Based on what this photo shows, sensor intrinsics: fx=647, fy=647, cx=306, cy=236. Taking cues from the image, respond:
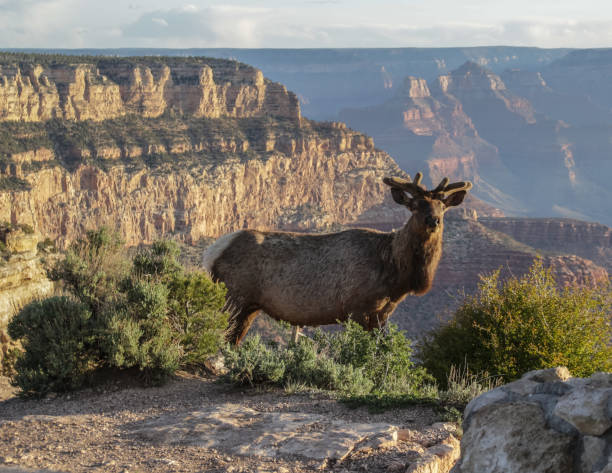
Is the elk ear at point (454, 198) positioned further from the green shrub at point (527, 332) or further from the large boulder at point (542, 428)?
the large boulder at point (542, 428)

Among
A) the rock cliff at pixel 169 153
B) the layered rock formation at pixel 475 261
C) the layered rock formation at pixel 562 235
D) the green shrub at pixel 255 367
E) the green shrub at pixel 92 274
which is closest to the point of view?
the green shrub at pixel 255 367

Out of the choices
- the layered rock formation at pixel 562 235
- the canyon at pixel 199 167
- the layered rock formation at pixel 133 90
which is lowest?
the layered rock formation at pixel 562 235

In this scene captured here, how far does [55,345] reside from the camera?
8.40m

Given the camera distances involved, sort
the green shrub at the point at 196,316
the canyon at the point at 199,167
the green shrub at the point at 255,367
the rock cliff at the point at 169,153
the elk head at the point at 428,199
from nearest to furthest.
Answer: the green shrub at the point at 255,367, the green shrub at the point at 196,316, the elk head at the point at 428,199, the rock cliff at the point at 169,153, the canyon at the point at 199,167

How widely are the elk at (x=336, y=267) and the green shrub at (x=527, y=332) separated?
108cm

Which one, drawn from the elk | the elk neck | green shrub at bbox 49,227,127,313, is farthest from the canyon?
the elk neck

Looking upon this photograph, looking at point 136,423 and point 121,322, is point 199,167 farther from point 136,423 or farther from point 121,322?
point 136,423

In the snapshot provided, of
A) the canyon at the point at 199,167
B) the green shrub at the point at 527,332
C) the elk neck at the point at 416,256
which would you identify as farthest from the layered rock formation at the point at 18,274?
the canyon at the point at 199,167

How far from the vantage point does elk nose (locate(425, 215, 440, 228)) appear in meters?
9.62

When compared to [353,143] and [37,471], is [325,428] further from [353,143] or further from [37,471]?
[353,143]

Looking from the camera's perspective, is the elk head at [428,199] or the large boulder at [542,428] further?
the elk head at [428,199]

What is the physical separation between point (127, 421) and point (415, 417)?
3121 millimetres

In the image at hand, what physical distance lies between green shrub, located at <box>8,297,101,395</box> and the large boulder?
18.4 ft

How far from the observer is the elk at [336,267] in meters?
10.1
